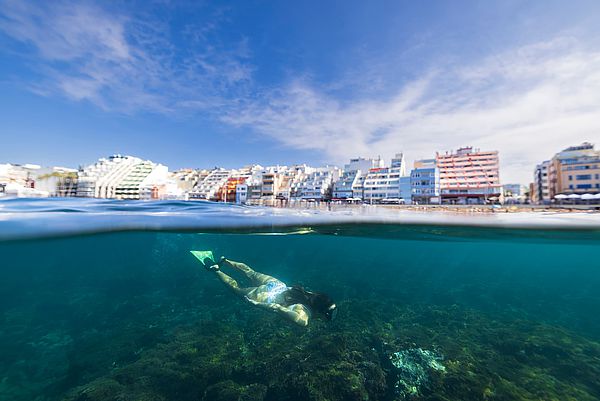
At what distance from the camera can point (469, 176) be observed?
74.8m

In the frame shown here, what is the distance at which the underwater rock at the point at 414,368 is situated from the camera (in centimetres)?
870

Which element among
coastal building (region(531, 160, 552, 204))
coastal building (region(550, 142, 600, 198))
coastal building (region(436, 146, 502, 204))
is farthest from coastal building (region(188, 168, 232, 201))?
coastal building (region(531, 160, 552, 204))

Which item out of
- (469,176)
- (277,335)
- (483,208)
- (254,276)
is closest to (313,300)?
(277,335)

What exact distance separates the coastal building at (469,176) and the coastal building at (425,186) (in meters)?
4.19

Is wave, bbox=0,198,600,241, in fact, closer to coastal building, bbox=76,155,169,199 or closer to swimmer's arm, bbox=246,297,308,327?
swimmer's arm, bbox=246,297,308,327

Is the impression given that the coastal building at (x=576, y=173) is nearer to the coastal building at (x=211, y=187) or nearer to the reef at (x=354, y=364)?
the reef at (x=354, y=364)

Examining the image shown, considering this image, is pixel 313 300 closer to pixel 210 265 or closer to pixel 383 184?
pixel 210 265

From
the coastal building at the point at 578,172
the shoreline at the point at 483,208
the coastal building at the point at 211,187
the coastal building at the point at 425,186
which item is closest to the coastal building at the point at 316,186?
the coastal building at the point at 425,186

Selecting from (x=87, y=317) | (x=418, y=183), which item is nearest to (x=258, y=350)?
(x=87, y=317)

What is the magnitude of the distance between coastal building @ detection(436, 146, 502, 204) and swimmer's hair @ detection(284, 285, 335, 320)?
63984 millimetres

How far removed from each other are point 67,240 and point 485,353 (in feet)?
73.7

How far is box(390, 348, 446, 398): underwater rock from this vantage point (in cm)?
870

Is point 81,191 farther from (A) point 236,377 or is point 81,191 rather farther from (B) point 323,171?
(A) point 236,377

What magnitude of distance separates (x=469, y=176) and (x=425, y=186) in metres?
18.8
